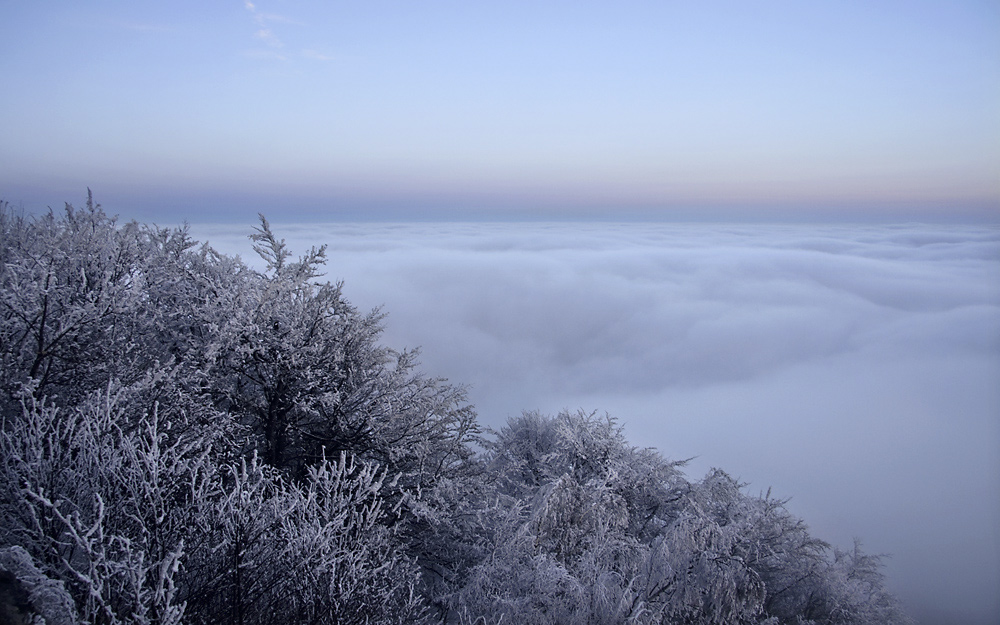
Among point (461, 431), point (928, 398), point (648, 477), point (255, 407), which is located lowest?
point (928, 398)

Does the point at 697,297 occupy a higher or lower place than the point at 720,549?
lower

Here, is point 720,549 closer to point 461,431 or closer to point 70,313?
point 461,431

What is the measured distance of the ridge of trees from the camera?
5207 millimetres

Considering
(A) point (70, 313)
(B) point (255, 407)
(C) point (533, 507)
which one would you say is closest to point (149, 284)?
(A) point (70, 313)

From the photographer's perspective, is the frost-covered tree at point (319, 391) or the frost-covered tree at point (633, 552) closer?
the frost-covered tree at point (633, 552)

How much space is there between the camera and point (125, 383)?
7832 mm

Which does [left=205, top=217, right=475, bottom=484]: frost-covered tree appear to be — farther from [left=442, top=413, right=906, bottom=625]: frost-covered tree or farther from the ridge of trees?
[left=442, top=413, right=906, bottom=625]: frost-covered tree

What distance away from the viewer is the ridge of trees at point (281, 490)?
205 inches

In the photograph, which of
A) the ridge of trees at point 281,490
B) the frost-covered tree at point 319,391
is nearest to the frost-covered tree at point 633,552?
the ridge of trees at point 281,490

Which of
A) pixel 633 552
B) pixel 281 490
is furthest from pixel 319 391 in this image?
pixel 633 552

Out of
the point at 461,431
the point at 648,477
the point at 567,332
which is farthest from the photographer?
the point at 567,332

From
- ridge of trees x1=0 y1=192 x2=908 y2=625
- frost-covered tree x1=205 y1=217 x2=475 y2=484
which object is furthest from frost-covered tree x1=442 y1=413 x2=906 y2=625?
frost-covered tree x1=205 y1=217 x2=475 y2=484

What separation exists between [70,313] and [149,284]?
2.96 m

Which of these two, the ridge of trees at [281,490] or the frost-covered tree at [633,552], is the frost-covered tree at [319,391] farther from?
the frost-covered tree at [633,552]
